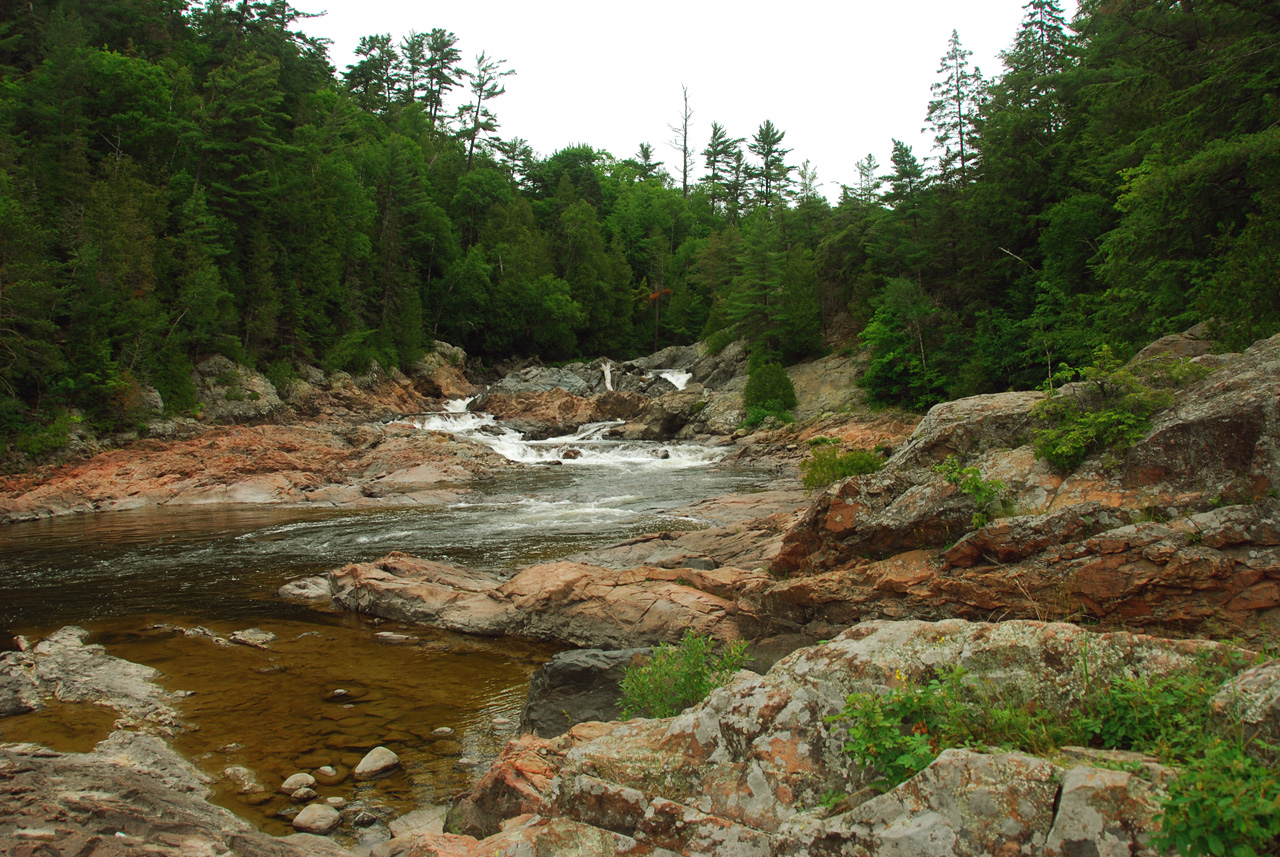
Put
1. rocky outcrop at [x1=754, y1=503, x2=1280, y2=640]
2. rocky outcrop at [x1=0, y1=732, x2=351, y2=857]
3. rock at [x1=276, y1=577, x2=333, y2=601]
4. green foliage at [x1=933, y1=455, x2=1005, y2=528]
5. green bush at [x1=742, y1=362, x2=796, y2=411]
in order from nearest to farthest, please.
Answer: rocky outcrop at [x1=0, y1=732, x2=351, y2=857], rocky outcrop at [x1=754, y1=503, x2=1280, y2=640], green foliage at [x1=933, y1=455, x2=1005, y2=528], rock at [x1=276, y1=577, x2=333, y2=601], green bush at [x1=742, y1=362, x2=796, y2=411]

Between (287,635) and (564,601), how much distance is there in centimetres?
365

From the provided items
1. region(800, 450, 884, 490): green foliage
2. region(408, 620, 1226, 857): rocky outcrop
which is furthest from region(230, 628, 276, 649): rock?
region(800, 450, 884, 490): green foliage

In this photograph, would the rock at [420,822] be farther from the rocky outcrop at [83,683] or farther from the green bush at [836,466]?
the green bush at [836,466]

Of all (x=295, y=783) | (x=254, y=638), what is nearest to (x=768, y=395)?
(x=254, y=638)

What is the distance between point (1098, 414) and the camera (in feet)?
19.3

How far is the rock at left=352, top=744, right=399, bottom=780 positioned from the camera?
534cm

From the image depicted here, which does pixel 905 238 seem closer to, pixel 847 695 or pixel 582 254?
pixel 582 254

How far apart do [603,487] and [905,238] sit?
24842 mm

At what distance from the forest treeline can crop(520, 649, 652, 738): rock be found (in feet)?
30.9

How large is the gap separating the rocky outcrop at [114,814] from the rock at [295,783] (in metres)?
0.50

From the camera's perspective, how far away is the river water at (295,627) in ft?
18.8

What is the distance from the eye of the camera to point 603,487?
Answer: 2130cm

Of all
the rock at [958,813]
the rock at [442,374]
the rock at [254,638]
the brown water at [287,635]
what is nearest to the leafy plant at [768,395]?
the brown water at [287,635]

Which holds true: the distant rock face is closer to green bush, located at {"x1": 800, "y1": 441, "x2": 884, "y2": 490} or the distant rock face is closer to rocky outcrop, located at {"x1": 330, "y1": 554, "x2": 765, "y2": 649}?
rocky outcrop, located at {"x1": 330, "y1": 554, "x2": 765, "y2": 649}
